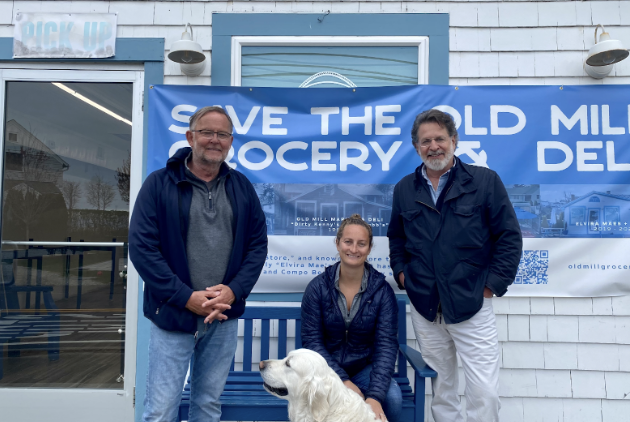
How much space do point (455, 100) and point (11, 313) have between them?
3764 mm

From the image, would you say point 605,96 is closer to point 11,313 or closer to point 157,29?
point 157,29

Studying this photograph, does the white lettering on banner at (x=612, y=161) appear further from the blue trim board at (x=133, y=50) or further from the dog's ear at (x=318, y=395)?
the blue trim board at (x=133, y=50)

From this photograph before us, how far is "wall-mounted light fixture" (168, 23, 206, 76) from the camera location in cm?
301

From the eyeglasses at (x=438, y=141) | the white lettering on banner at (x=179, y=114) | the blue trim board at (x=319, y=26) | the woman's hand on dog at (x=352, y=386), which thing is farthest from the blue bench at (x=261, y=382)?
the blue trim board at (x=319, y=26)

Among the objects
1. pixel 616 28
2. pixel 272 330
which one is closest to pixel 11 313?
pixel 272 330

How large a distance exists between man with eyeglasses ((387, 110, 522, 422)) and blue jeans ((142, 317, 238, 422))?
3.63 ft

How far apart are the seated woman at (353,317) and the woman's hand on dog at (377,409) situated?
0.55 feet

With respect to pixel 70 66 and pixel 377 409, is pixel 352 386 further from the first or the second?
pixel 70 66

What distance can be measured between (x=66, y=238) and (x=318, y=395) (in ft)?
7.84

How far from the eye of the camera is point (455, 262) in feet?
7.54

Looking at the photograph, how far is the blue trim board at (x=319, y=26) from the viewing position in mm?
3232

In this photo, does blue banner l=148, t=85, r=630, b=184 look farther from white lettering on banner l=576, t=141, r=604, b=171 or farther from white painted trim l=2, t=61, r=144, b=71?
white painted trim l=2, t=61, r=144, b=71

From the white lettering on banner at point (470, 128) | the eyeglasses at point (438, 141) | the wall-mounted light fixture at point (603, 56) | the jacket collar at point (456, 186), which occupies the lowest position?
the jacket collar at point (456, 186)

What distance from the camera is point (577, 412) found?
3.12 metres
